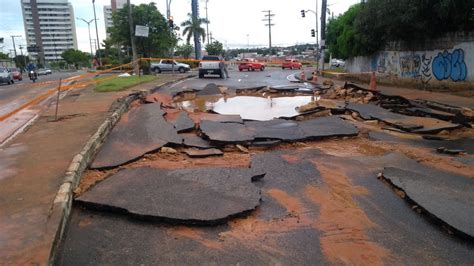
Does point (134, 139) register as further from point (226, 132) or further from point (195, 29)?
point (195, 29)

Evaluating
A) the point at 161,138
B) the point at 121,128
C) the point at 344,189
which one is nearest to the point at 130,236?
the point at 344,189

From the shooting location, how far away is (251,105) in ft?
47.9

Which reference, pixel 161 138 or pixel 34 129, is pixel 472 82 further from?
pixel 34 129

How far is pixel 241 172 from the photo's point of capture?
19.3ft

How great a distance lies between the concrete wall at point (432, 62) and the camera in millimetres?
17875

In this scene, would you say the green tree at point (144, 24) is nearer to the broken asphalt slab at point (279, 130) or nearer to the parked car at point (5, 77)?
the parked car at point (5, 77)

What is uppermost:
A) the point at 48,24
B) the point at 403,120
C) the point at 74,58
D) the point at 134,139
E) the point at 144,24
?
the point at 48,24

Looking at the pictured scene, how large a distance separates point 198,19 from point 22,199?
69.7 metres

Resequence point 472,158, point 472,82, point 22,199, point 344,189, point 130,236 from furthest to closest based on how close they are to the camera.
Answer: point 472,82 < point 472,158 < point 344,189 < point 22,199 < point 130,236

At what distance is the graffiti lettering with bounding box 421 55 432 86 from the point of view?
20.6m

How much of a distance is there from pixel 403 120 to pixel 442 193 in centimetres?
579

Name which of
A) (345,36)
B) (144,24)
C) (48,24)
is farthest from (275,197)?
(48,24)

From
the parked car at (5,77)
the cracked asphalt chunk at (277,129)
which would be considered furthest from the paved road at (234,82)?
the parked car at (5,77)

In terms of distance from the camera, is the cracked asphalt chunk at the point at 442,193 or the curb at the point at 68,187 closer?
the curb at the point at 68,187
